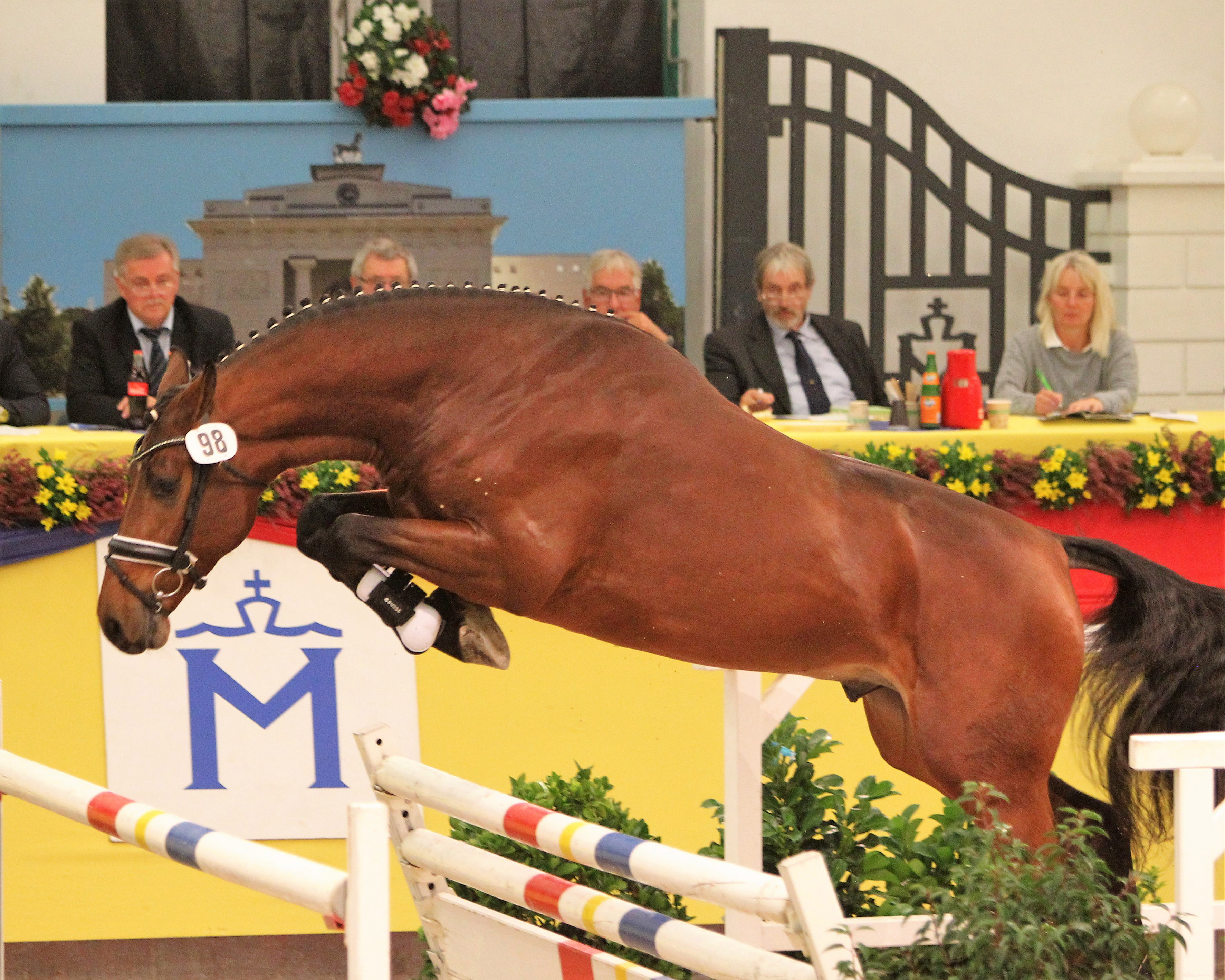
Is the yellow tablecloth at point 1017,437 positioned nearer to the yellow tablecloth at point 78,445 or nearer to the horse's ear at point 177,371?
the yellow tablecloth at point 78,445

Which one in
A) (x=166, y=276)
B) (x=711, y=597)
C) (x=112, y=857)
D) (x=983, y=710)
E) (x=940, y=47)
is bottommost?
(x=112, y=857)

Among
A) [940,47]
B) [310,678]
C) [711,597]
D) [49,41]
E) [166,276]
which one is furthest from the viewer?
[940,47]

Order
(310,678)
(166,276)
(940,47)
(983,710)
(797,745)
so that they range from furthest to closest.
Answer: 1. (940,47)
2. (166,276)
3. (310,678)
4. (797,745)
5. (983,710)

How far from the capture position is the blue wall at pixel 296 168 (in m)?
7.83

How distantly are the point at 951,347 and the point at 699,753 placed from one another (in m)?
4.92

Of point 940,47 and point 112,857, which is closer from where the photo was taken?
point 112,857

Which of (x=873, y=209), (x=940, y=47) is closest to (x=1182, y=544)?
(x=873, y=209)

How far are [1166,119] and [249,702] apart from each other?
6284mm

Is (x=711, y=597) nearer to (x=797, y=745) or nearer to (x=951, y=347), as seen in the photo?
(x=797, y=745)

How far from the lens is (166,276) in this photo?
5090 mm

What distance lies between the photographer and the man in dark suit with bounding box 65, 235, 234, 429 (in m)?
5.04

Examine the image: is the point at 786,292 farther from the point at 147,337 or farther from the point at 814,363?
the point at 147,337

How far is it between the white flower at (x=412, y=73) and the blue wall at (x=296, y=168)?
0.32m

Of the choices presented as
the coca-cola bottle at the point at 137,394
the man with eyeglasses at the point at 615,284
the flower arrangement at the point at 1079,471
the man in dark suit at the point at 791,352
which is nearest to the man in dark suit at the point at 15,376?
the coca-cola bottle at the point at 137,394
